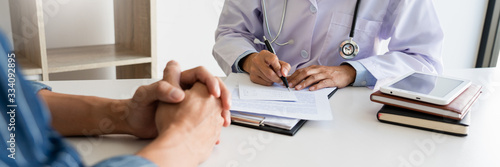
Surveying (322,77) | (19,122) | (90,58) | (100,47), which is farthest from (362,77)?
(100,47)

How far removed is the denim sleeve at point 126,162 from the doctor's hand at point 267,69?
24.5 inches

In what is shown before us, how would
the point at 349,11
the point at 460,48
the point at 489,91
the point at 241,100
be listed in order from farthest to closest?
the point at 460,48, the point at 349,11, the point at 489,91, the point at 241,100

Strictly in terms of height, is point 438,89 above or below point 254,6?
below

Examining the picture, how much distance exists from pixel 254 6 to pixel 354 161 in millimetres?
908

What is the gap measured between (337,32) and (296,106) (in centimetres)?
54

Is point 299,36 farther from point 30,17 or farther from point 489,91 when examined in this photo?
point 30,17

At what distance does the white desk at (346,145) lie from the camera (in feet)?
2.64

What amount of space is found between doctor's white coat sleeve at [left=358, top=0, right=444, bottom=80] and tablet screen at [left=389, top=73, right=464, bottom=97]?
0.50 feet

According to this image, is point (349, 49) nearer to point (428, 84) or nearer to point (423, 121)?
point (428, 84)

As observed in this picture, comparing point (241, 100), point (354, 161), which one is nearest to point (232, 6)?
point (241, 100)

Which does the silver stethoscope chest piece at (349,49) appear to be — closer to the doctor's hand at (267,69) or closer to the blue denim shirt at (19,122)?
the doctor's hand at (267,69)

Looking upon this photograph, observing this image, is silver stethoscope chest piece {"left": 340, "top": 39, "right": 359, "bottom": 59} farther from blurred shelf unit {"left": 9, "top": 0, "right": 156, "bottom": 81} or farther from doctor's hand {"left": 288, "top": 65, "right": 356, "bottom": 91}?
blurred shelf unit {"left": 9, "top": 0, "right": 156, "bottom": 81}

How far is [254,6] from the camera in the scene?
159 cm

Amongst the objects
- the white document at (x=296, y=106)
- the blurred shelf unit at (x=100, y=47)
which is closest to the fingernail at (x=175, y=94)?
the white document at (x=296, y=106)
